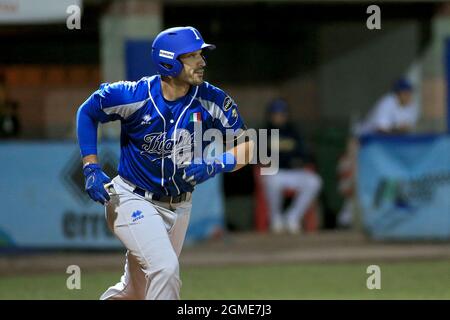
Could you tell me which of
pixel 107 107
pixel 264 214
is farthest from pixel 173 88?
pixel 264 214

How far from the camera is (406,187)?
14.0 meters

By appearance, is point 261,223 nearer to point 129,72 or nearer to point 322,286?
point 129,72

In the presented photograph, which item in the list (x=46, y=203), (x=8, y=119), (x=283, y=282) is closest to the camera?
(x=283, y=282)

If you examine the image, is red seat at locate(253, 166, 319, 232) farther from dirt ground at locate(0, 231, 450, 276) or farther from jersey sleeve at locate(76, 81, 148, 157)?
jersey sleeve at locate(76, 81, 148, 157)

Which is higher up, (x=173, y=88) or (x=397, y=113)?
(x=173, y=88)

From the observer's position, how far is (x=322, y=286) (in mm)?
10695

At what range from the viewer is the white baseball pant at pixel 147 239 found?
6.96 meters

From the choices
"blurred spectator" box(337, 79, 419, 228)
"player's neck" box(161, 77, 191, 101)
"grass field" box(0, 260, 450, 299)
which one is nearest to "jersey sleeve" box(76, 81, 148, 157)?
"player's neck" box(161, 77, 191, 101)

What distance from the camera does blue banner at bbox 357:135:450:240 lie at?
13.8 meters

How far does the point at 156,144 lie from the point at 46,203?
6.48 m

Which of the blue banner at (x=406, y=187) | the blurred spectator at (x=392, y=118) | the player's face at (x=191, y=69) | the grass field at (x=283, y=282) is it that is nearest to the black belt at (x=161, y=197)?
the player's face at (x=191, y=69)

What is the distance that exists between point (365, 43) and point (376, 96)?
37.0 inches

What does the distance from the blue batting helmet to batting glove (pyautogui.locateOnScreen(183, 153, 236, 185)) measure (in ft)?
2.12

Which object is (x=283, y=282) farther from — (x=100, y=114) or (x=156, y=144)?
(x=100, y=114)
